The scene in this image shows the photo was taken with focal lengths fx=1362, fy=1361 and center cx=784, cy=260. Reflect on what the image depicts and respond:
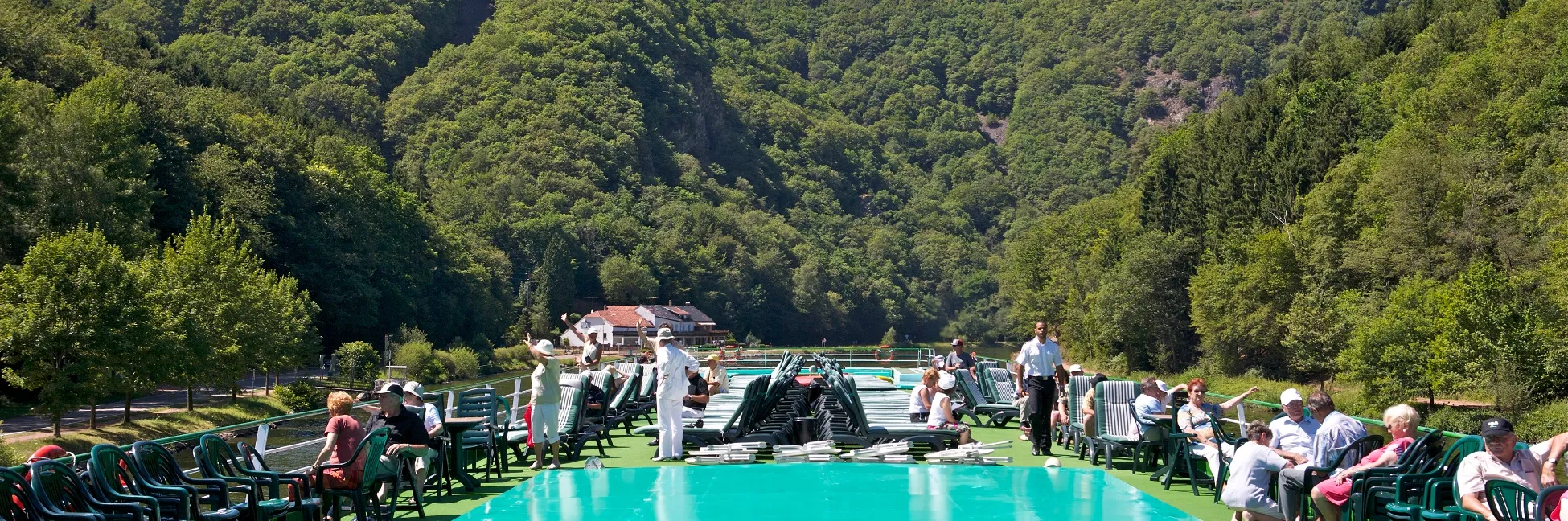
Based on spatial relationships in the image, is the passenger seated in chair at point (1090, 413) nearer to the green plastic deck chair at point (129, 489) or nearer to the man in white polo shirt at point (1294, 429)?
the man in white polo shirt at point (1294, 429)

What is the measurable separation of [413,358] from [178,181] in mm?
13348

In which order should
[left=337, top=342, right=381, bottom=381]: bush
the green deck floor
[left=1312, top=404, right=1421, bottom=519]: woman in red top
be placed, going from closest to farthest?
[left=1312, top=404, right=1421, bottom=519]: woman in red top < the green deck floor < [left=337, top=342, right=381, bottom=381]: bush

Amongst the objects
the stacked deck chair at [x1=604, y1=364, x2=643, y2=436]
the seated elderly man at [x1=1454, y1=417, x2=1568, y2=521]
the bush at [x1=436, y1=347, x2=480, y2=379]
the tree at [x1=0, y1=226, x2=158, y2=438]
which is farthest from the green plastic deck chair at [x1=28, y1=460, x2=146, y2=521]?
the bush at [x1=436, y1=347, x2=480, y2=379]

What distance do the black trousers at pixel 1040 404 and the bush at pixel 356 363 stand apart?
4916 cm

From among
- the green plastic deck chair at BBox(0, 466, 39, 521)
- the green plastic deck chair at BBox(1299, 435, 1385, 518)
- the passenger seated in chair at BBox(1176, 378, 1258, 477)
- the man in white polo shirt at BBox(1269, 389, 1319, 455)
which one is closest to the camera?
the green plastic deck chair at BBox(0, 466, 39, 521)

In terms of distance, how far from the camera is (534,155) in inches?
5846

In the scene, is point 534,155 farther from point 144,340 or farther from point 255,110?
point 144,340

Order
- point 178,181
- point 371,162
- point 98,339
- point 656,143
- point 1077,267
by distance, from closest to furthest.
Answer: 1. point 98,339
2. point 178,181
3. point 1077,267
4. point 371,162
5. point 656,143

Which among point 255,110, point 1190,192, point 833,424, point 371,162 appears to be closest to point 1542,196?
point 833,424

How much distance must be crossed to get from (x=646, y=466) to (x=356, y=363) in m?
49.8

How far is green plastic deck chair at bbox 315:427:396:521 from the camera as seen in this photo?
32.7 feet

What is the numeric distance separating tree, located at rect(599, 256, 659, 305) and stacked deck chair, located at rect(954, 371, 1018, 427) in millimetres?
103040

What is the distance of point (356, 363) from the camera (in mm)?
61281

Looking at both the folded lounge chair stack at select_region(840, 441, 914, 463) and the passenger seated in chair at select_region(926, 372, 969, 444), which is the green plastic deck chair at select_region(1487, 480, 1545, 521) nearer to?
the folded lounge chair stack at select_region(840, 441, 914, 463)
